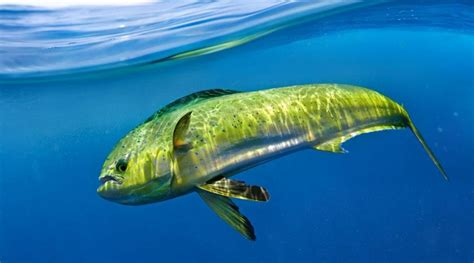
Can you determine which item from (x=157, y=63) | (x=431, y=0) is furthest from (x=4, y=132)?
(x=431, y=0)

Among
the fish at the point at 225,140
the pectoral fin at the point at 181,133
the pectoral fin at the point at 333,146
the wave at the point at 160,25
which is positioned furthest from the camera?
the wave at the point at 160,25

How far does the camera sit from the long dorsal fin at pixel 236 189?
2963mm

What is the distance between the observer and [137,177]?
A: 317cm

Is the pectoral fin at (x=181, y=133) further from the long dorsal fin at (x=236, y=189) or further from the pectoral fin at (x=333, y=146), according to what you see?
the pectoral fin at (x=333, y=146)

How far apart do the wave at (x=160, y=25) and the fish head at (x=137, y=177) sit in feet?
24.8

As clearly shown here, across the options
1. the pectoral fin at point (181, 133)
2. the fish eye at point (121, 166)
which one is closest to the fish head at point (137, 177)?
the fish eye at point (121, 166)

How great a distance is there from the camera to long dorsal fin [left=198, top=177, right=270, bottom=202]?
296 centimetres

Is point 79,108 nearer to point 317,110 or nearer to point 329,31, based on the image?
point 329,31

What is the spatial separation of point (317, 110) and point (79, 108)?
2766cm

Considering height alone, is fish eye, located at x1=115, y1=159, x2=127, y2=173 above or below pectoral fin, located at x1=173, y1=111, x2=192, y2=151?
below

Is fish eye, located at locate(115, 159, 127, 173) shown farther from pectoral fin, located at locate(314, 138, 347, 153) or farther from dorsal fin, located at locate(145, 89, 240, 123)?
pectoral fin, located at locate(314, 138, 347, 153)

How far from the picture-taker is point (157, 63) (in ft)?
57.3

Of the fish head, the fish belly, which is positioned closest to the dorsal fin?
the fish belly

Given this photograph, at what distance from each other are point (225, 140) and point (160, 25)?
360 inches
